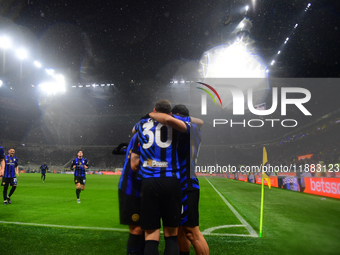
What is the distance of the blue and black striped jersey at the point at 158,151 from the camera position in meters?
2.33

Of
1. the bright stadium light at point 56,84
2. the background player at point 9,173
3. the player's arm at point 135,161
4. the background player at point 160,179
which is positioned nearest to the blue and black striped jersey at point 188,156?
the background player at point 160,179

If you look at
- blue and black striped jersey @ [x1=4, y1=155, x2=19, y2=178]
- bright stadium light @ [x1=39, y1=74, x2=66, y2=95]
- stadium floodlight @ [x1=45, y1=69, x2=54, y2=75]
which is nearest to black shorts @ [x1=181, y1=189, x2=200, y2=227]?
blue and black striped jersey @ [x1=4, y1=155, x2=19, y2=178]

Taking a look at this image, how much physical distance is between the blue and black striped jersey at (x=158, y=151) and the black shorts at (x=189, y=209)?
0.49 m

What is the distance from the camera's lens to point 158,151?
2.37 metres

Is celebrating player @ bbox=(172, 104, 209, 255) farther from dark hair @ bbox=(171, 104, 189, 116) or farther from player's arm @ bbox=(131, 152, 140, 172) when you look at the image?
player's arm @ bbox=(131, 152, 140, 172)

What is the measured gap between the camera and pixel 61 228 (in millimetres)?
5297

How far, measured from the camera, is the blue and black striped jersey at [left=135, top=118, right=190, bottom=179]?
7.64 feet

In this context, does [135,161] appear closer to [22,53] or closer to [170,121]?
[170,121]

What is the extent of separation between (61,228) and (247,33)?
15.7 m

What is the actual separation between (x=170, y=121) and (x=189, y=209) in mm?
1060

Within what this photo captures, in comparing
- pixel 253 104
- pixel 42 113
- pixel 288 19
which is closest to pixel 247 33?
pixel 288 19

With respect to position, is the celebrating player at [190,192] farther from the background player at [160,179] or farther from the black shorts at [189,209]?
the background player at [160,179]

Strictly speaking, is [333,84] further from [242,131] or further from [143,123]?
[143,123]

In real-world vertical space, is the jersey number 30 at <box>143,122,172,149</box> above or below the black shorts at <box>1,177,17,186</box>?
above
